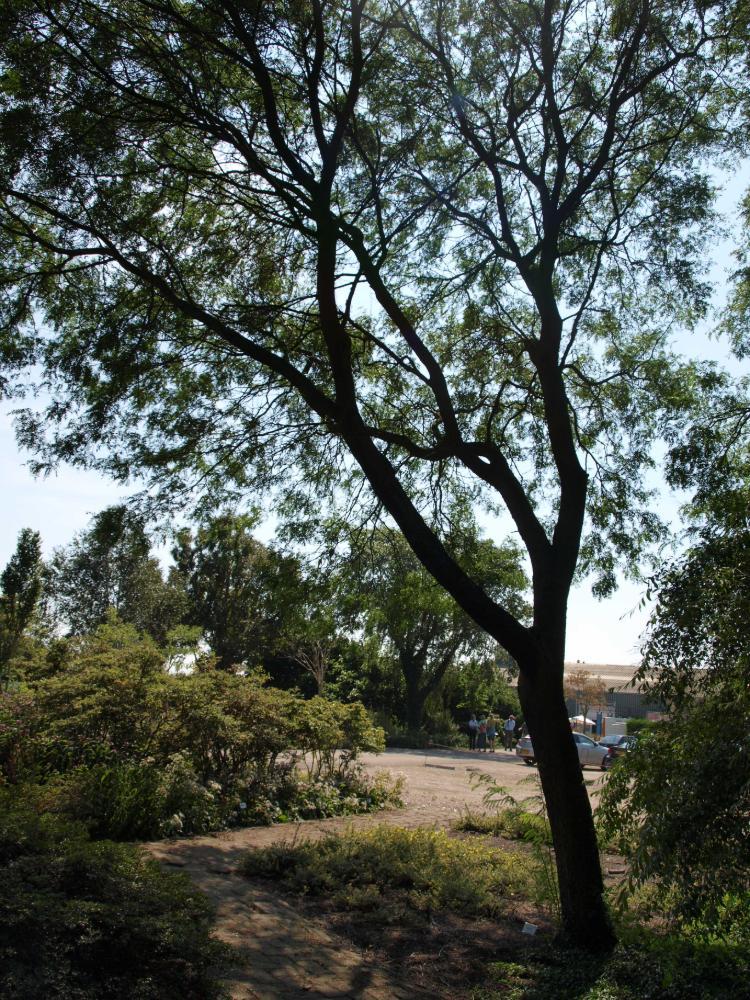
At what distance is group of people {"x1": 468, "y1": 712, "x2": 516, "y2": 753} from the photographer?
109ft

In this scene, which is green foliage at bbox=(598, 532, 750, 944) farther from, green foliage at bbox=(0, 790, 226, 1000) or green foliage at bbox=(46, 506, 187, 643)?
green foliage at bbox=(46, 506, 187, 643)

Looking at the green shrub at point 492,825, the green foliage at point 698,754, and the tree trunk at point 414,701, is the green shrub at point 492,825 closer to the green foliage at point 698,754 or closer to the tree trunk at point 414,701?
the green foliage at point 698,754

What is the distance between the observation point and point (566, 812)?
6.52m

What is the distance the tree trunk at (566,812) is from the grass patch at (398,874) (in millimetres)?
1366

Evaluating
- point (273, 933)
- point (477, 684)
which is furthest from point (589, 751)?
point (273, 933)

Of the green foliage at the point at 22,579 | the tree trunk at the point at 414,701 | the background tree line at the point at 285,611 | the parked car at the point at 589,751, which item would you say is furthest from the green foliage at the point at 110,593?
the parked car at the point at 589,751

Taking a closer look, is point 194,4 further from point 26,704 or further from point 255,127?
point 26,704

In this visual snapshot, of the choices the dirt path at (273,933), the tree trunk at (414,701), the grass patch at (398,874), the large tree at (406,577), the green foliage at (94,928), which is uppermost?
the large tree at (406,577)

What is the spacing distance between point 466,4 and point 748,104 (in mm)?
3449

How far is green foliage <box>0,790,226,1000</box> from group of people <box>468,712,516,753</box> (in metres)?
29.8

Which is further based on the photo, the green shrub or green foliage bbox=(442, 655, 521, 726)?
green foliage bbox=(442, 655, 521, 726)

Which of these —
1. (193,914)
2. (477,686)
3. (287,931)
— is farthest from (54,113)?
(477,686)

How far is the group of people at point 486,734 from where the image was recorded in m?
33.4

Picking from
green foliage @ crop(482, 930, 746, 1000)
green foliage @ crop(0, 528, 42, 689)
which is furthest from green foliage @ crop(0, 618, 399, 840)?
green foliage @ crop(0, 528, 42, 689)
